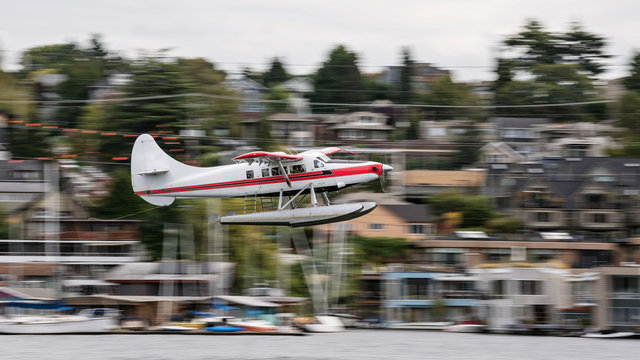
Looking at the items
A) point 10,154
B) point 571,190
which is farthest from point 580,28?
point 10,154

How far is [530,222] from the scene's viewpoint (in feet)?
174

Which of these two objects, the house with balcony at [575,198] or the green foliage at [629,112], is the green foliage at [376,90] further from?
the house with balcony at [575,198]

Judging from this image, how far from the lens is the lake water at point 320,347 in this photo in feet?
109

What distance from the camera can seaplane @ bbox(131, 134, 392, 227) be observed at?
2150 cm

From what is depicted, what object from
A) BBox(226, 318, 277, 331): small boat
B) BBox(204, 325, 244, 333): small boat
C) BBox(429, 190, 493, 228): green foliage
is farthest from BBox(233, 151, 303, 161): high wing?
BBox(429, 190, 493, 228): green foliage

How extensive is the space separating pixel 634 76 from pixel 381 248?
46598 mm

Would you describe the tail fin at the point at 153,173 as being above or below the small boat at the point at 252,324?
above

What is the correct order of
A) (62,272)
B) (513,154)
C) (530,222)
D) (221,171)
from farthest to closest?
(513,154) < (530,222) < (62,272) < (221,171)

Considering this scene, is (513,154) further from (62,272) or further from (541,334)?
(62,272)

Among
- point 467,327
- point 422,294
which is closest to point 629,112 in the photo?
point 422,294

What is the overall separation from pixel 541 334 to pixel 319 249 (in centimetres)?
1179

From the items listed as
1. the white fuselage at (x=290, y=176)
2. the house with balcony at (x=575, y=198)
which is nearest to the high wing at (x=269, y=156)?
the white fuselage at (x=290, y=176)

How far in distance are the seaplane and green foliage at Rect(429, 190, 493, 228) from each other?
102ft

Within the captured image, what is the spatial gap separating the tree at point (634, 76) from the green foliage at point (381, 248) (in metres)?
44.6
